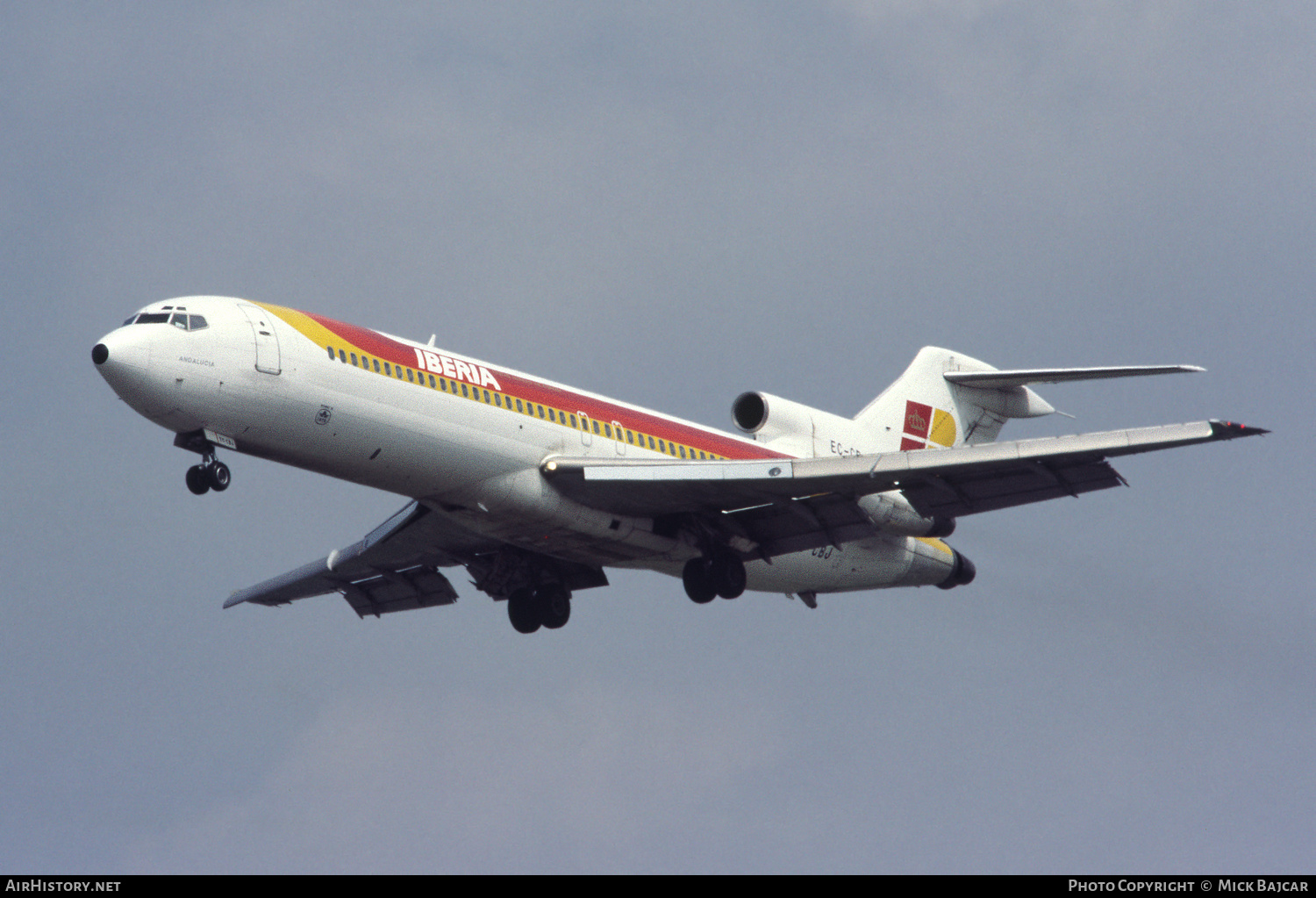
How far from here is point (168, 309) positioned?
25.9 m

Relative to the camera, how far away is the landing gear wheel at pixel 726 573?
99.9 feet

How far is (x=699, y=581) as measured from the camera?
30.6 m

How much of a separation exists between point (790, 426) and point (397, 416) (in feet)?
31.0

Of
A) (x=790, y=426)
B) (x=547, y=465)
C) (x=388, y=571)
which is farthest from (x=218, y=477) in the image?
(x=790, y=426)

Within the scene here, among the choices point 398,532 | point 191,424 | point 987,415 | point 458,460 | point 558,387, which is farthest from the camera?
point 987,415

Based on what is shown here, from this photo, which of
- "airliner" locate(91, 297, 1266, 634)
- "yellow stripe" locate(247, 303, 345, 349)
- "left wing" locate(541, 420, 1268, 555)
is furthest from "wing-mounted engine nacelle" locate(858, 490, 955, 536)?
"yellow stripe" locate(247, 303, 345, 349)

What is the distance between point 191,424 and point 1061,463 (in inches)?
546

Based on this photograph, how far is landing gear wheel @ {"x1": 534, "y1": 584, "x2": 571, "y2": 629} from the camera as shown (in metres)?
33.2

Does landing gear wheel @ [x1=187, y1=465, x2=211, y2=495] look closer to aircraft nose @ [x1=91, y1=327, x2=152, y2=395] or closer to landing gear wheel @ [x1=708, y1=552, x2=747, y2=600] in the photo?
aircraft nose @ [x1=91, y1=327, x2=152, y2=395]

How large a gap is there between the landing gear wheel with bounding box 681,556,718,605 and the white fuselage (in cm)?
34

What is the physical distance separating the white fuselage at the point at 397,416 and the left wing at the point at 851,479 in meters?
0.66

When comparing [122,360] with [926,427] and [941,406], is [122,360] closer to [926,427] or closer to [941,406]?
[926,427]

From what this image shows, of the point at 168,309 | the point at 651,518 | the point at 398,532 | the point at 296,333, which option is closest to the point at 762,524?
the point at 651,518

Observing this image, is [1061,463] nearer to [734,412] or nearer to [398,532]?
[734,412]
